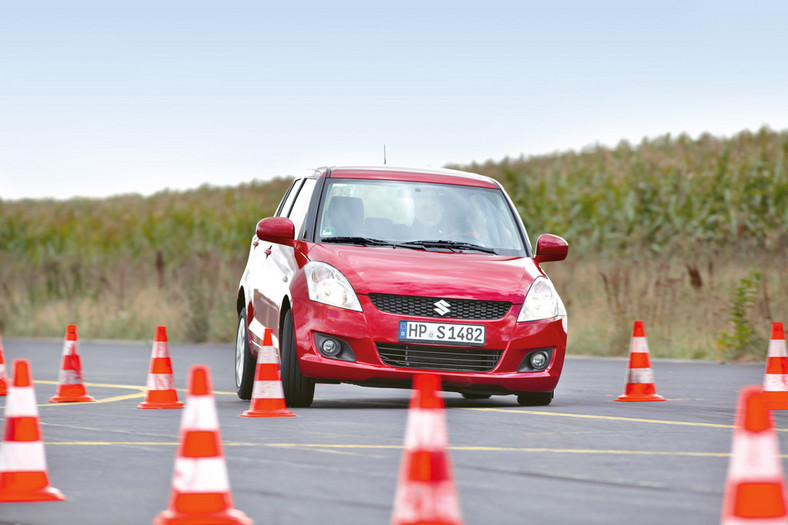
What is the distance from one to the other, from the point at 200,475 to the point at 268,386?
463 centimetres

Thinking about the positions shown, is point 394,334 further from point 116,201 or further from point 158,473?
point 116,201

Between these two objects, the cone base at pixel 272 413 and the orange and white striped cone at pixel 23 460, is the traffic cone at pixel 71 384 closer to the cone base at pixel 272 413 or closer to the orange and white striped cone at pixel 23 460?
the cone base at pixel 272 413

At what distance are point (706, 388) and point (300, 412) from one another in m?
4.90

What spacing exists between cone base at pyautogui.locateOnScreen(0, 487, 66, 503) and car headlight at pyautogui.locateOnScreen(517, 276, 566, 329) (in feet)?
16.3

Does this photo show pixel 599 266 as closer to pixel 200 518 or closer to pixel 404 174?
pixel 404 174

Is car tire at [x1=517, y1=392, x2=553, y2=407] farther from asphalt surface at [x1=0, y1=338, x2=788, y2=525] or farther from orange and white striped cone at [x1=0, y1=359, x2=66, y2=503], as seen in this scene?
orange and white striped cone at [x1=0, y1=359, x2=66, y2=503]

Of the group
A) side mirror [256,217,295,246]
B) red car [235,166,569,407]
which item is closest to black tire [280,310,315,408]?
red car [235,166,569,407]

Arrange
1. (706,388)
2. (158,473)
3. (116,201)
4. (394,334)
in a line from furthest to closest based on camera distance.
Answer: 1. (116,201)
2. (706,388)
3. (394,334)
4. (158,473)

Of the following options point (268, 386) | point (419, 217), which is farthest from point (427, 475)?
point (419, 217)

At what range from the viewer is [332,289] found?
10852 millimetres

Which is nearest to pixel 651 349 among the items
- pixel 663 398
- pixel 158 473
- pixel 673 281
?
pixel 673 281

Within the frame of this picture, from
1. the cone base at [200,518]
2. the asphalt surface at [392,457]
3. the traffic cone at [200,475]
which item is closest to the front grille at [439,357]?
the asphalt surface at [392,457]

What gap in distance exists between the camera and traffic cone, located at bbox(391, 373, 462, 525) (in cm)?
486

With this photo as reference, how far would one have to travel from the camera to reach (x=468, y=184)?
41.0ft
